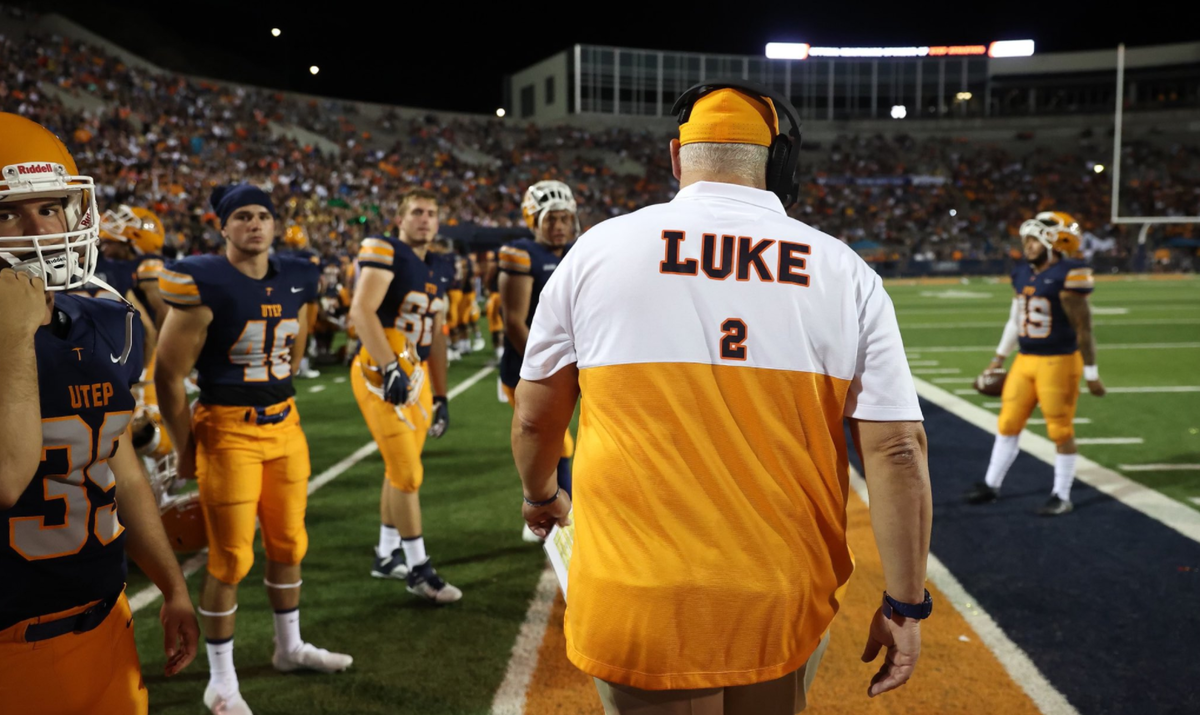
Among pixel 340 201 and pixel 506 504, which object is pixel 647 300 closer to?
pixel 506 504

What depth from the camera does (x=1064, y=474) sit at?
227 inches

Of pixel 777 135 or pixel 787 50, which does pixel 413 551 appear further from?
pixel 787 50

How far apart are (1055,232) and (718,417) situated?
530cm

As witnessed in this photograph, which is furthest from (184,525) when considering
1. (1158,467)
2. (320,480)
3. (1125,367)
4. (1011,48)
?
(1011,48)

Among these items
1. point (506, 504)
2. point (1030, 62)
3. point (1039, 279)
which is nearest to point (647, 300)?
point (506, 504)

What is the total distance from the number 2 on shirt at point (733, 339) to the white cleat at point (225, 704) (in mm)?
2656

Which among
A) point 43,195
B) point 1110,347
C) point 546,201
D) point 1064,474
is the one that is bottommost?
point 1064,474

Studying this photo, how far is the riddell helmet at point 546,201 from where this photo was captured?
506 cm

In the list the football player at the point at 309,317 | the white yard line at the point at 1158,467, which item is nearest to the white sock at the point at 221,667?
the white yard line at the point at 1158,467

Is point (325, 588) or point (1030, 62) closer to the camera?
point (325, 588)

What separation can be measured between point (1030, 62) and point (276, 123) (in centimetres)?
4828

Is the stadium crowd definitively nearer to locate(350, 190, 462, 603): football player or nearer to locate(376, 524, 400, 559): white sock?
locate(350, 190, 462, 603): football player

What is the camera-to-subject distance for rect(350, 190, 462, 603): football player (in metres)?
4.44

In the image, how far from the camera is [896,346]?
5.80 ft
